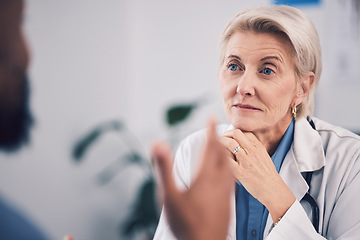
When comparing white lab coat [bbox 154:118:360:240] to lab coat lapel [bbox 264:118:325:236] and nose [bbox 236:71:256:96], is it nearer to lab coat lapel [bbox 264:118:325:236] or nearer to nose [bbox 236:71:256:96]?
lab coat lapel [bbox 264:118:325:236]

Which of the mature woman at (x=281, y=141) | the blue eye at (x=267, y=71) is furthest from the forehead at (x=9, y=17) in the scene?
the blue eye at (x=267, y=71)

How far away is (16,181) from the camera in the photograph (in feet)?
4.20

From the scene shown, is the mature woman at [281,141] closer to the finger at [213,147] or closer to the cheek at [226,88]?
the cheek at [226,88]

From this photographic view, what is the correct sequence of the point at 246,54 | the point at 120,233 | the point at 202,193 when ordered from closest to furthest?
the point at 202,193
the point at 246,54
the point at 120,233

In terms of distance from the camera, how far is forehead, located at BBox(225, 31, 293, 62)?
63 cm

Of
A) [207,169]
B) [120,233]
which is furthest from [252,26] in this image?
[120,233]

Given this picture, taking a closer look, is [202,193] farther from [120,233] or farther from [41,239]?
[120,233]

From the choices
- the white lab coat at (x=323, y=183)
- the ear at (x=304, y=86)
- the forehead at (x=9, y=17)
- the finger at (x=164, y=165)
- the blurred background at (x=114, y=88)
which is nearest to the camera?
the finger at (x=164, y=165)

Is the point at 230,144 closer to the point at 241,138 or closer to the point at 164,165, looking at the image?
the point at 241,138

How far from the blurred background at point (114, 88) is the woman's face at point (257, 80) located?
0.41 m

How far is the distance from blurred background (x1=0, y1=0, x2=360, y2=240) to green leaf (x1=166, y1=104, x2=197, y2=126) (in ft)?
0.04

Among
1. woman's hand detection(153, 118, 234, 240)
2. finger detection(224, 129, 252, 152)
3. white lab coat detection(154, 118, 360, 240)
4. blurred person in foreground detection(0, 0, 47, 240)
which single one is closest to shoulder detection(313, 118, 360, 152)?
white lab coat detection(154, 118, 360, 240)

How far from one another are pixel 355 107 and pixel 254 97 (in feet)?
1.76

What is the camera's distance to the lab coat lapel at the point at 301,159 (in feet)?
2.25
